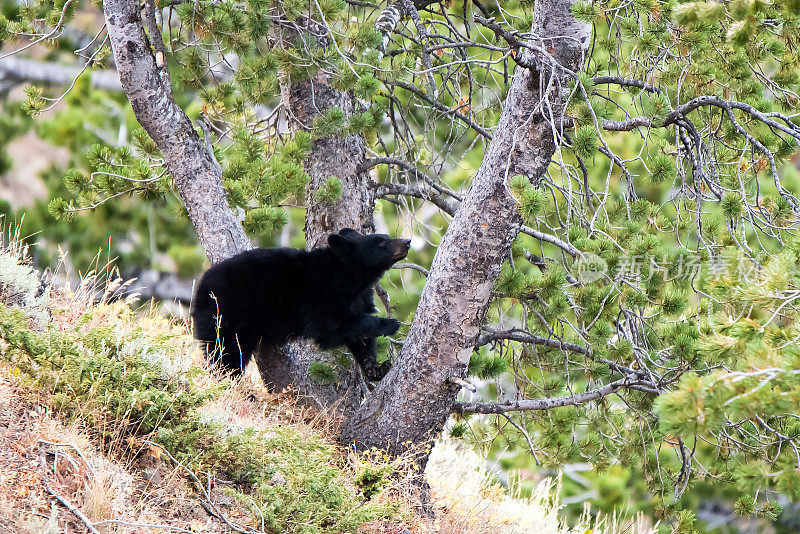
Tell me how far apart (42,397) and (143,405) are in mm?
555

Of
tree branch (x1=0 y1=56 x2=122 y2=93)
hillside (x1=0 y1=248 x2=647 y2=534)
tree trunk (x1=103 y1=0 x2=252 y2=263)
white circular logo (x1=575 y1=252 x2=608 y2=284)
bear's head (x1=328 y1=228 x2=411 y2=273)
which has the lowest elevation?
hillside (x1=0 y1=248 x2=647 y2=534)

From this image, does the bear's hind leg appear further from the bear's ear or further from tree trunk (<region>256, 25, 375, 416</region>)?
the bear's ear

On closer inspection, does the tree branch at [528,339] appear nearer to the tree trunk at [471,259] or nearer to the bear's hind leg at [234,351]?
the tree trunk at [471,259]

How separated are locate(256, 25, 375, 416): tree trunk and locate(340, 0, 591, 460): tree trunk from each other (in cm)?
62

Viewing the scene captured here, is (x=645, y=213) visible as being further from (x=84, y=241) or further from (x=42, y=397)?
(x=84, y=241)

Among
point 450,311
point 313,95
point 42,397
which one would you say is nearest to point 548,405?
point 450,311

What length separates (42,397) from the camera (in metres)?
3.86

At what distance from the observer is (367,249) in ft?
17.1

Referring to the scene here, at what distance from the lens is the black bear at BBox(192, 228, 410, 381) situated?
195 inches

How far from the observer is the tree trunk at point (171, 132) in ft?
15.3

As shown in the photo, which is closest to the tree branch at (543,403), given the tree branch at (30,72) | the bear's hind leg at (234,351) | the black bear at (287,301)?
the black bear at (287,301)

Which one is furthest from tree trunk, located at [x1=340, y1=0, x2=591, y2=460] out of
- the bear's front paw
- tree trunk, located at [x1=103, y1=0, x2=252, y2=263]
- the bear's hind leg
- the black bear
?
tree trunk, located at [x1=103, y1=0, x2=252, y2=263]

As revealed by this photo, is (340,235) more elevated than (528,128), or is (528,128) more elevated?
(528,128)

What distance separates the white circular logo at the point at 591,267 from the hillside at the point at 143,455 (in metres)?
1.64
